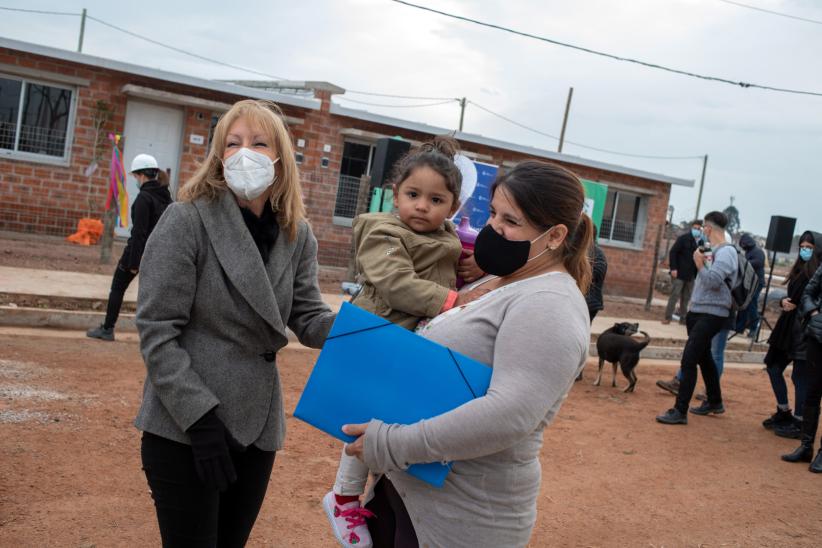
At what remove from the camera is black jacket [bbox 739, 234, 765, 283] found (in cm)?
1053

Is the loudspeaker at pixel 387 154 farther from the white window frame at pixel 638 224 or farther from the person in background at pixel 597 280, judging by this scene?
the white window frame at pixel 638 224

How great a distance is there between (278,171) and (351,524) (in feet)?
3.95

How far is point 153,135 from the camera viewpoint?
627 inches

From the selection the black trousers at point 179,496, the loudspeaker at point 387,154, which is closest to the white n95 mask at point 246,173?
the black trousers at point 179,496

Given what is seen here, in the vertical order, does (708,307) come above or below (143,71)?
below

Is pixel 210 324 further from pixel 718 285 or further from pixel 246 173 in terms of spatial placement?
pixel 718 285

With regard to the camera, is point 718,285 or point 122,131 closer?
point 718,285

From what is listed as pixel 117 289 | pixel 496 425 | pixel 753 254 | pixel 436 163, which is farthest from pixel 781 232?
pixel 496 425

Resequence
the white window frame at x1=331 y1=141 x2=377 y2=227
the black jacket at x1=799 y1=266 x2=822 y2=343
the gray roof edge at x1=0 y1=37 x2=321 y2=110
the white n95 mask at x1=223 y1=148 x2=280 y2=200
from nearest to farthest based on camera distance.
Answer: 1. the white n95 mask at x1=223 y1=148 x2=280 y2=200
2. the black jacket at x1=799 y1=266 x2=822 y2=343
3. the gray roof edge at x1=0 y1=37 x2=321 y2=110
4. the white window frame at x1=331 y1=141 x2=377 y2=227

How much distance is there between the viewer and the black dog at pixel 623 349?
9.60m

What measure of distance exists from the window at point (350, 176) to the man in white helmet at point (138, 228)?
985 centimetres

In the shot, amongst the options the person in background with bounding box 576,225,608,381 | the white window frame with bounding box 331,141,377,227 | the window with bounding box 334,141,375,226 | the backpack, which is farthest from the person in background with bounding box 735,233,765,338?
the window with bounding box 334,141,375,226

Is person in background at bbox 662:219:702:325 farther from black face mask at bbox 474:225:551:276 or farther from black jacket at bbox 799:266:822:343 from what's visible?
black face mask at bbox 474:225:551:276

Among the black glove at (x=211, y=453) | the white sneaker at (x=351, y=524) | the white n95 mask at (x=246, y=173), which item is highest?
the white n95 mask at (x=246, y=173)
